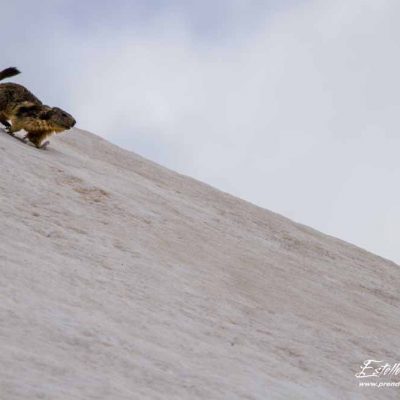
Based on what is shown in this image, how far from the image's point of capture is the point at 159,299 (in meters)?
8.23

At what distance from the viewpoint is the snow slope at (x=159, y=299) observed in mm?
6219

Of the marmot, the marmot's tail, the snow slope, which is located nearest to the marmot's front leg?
the marmot

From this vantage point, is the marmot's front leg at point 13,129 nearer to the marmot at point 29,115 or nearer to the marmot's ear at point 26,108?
the marmot at point 29,115

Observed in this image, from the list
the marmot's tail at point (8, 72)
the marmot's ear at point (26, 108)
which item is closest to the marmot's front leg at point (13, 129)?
the marmot's ear at point (26, 108)

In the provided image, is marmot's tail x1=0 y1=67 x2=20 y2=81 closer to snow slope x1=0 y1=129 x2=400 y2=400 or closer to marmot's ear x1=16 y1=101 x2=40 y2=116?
marmot's ear x1=16 y1=101 x2=40 y2=116

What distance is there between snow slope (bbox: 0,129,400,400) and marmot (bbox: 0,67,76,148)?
1.23 ft

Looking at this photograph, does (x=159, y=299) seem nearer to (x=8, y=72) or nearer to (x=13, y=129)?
(x=13, y=129)

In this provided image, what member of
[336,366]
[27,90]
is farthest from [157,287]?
[27,90]

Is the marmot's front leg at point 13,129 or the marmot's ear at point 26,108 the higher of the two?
the marmot's ear at point 26,108

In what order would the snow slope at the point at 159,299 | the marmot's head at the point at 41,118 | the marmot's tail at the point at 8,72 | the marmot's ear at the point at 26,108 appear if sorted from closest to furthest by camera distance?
the snow slope at the point at 159,299 < the marmot's head at the point at 41,118 < the marmot's ear at the point at 26,108 < the marmot's tail at the point at 8,72

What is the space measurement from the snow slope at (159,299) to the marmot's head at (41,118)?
41 centimetres

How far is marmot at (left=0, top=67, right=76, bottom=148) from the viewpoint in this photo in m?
13.5

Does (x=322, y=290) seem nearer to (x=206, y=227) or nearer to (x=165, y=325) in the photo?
(x=206, y=227)

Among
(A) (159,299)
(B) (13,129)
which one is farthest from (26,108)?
(A) (159,299)
